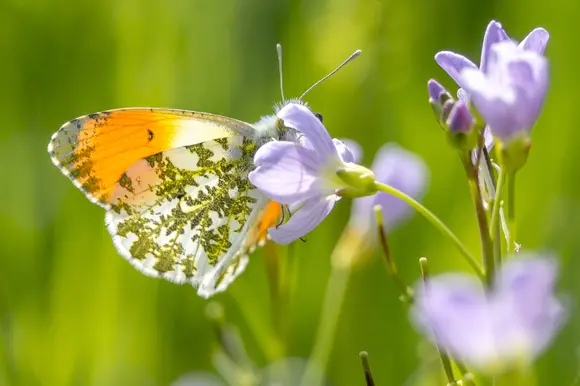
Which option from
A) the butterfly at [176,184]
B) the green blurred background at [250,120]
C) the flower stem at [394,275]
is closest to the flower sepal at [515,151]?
the flower stem at [394,275]

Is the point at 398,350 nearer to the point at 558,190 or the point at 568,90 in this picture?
the point at 558,190

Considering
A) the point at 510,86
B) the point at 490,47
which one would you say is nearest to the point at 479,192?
the point at 510,86

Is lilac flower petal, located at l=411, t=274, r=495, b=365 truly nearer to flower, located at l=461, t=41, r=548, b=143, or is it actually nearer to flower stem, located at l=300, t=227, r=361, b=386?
flower, located at l=461, t=41, r=548, b=143

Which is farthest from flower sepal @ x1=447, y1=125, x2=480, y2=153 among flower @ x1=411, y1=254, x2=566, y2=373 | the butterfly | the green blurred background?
the green blurred background

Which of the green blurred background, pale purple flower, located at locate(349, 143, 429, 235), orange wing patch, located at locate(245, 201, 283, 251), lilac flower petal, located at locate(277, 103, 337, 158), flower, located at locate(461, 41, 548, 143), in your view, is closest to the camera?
flower, located at locate(461, 41, 548, 143)

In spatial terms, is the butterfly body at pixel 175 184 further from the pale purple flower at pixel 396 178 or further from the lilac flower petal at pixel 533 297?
the lilac flower petal at pixel 533 297

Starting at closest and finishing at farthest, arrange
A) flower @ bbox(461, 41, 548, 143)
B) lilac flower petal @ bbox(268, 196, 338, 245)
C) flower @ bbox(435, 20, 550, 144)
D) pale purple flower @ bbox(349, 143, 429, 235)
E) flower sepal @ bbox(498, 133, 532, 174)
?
flower @ bbox(461, 41, 548, 143)
flower sepal @ bbox(498, 133, 532, 174)
flower @ bbox(435, 20, 550, 144)
lilac flower petal @ bbox(268, 196, 338, 245)
pale purple flower @ bbox(349, 143, 429, 235)

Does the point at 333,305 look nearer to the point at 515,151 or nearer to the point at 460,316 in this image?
the point at 515,151
